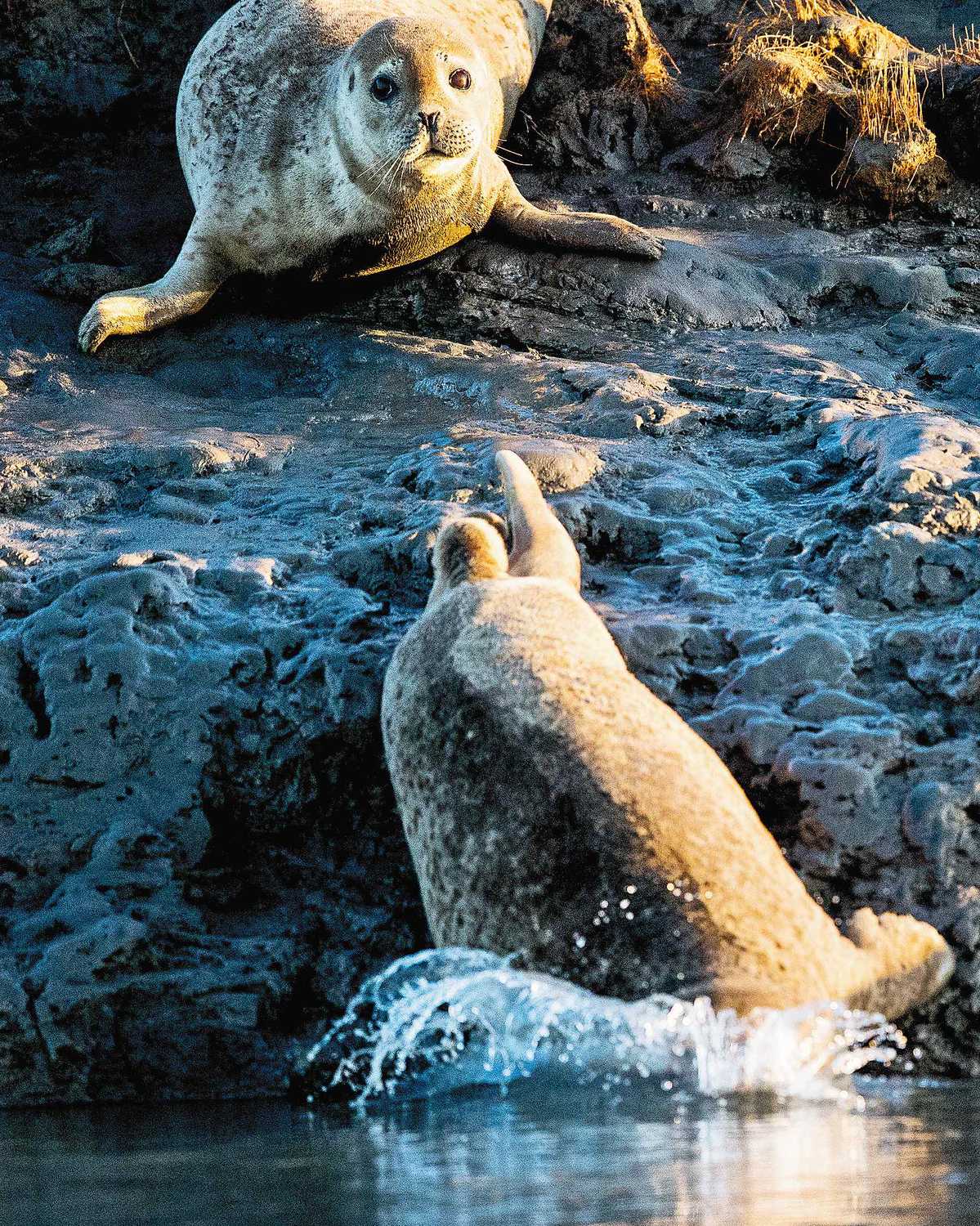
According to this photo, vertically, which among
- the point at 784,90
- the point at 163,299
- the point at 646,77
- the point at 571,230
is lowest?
the point at 163,299

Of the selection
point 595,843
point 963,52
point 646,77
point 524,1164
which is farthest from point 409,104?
point 524,1164

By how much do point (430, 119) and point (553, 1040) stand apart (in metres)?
4.51

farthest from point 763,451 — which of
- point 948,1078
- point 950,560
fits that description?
point 948,1078

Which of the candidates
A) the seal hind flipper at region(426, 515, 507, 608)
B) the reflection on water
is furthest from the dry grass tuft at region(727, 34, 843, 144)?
the reflection on water

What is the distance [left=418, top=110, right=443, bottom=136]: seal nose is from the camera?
6625 millimetres

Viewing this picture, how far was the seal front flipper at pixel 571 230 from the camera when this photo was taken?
→ 24.3 ft

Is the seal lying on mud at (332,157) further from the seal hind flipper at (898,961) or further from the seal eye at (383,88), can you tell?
the seal hind flipper at (898,961)

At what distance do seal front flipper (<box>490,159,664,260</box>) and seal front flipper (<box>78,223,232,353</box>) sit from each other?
1.31 metres

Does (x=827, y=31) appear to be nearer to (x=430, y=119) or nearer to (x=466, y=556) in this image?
(x=430, y=119)

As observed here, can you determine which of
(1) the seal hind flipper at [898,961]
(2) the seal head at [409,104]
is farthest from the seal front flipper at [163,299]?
(1) the seal hind flipper at [898,961]

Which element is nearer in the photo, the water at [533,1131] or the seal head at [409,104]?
the water at [533,1131]

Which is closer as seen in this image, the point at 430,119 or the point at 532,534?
the point at 532,534

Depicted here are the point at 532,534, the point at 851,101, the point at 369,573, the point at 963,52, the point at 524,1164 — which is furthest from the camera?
the point at 963,52

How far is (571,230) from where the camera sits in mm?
→ 7449
